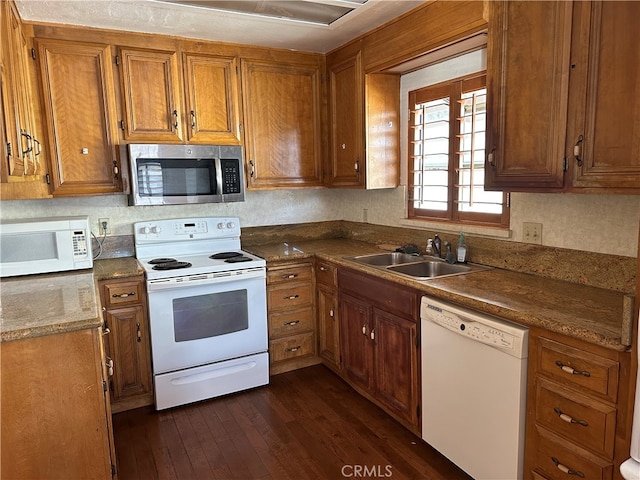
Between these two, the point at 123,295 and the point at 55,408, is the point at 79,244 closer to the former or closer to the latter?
the point at 123,295

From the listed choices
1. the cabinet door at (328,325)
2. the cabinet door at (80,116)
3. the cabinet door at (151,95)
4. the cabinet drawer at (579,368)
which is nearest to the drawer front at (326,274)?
the cabinet door at (328,325)

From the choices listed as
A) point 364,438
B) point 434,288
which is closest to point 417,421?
point 364,438

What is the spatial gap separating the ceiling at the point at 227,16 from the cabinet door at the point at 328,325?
1754mm

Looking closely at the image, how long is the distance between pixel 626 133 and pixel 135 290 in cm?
261

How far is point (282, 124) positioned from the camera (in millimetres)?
3408

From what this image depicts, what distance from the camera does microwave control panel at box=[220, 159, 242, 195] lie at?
3.13 m

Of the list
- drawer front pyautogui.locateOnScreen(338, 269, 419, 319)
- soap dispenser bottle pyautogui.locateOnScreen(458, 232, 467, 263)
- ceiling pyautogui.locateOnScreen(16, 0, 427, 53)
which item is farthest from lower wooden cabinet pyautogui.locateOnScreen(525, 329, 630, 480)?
ceiling pyautogui.locateOnScreen(16, 0, 427, 53)

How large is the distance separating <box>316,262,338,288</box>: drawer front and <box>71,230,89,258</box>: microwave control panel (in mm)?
1529

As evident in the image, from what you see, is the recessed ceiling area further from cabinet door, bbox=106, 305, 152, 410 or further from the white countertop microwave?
cabinet door, bbox=106, 305, 152, 410

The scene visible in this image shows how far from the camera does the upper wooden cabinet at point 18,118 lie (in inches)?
65.3

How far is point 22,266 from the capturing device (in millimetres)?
2535

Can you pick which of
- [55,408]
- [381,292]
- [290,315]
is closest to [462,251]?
[381,292]

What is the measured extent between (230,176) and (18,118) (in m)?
1.39

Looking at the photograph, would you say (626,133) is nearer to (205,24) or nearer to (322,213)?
(205,24)
